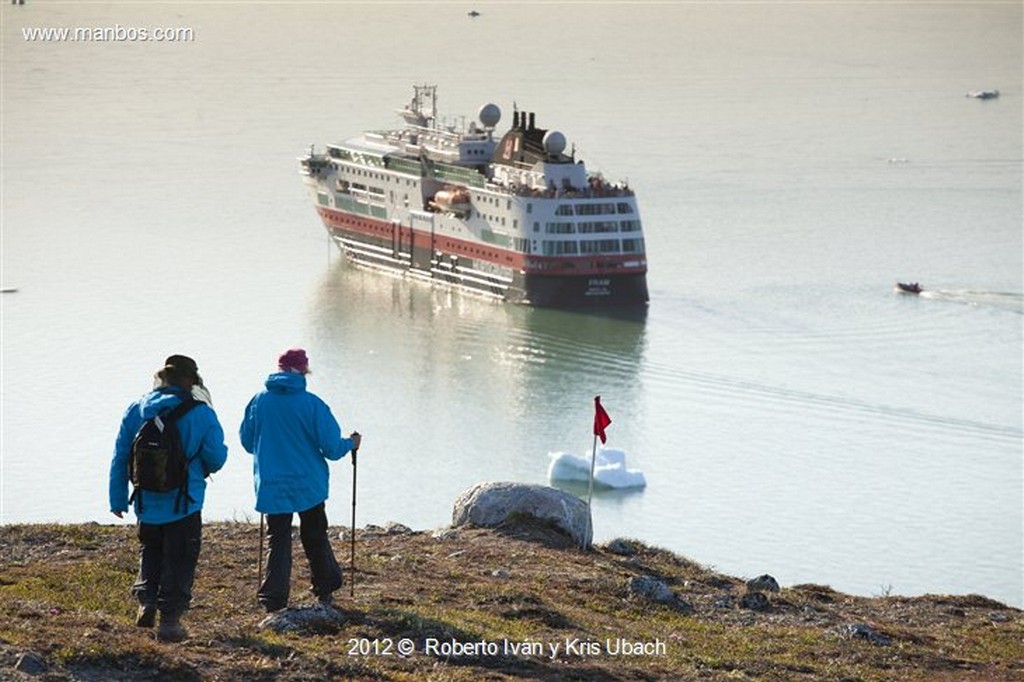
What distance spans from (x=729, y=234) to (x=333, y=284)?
11754 mm

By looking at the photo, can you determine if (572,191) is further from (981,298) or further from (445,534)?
(445,534)

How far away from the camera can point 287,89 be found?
309ft

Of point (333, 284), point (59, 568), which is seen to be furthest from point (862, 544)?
point (333, 284)

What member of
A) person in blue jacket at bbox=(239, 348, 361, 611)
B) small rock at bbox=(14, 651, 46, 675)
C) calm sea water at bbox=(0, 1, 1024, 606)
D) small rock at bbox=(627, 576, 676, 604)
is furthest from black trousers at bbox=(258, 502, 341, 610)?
calm sea water at bbox=(0, 1, 1024, 606)

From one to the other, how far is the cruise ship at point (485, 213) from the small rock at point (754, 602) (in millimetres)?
38491

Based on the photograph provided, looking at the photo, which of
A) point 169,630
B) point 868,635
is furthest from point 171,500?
point 868,635

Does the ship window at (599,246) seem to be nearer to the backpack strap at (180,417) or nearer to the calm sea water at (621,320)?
the calm sea water at (621,320)

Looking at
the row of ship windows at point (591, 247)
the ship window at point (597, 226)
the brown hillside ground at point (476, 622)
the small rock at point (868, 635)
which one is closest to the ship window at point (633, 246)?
the row of ship windows at point (591, 247)

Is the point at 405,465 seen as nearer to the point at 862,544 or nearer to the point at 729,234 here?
the point at 862,544

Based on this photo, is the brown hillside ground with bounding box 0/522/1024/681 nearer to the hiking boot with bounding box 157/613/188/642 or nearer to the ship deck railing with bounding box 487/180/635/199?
the hiking boot with bounding box 157/613/188/642

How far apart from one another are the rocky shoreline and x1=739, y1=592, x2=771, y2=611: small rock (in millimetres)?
13

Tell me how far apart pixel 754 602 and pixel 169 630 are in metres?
4.61

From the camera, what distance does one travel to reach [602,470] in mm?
34500

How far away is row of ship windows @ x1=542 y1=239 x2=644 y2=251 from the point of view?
176 feet
